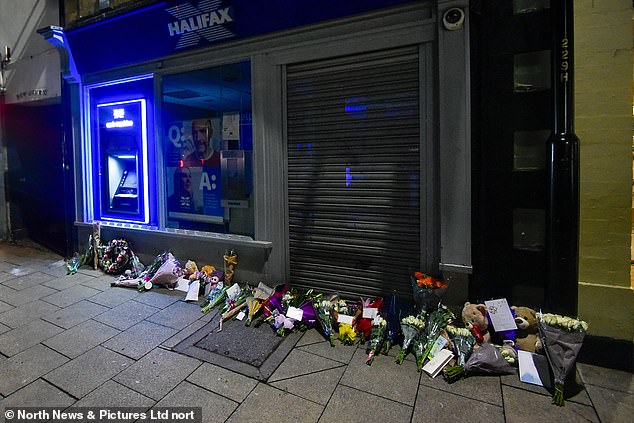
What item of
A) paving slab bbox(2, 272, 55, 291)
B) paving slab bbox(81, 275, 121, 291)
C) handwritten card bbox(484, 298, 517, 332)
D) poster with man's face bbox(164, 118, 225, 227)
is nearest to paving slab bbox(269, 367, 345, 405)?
handwritten card bbox(484, 298, 517, 332)

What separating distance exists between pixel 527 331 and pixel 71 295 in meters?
6.24

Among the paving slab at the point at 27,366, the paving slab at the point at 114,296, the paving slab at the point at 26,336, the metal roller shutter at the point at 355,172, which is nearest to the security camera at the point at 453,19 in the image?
the metal roller shutter at the point at 355,172

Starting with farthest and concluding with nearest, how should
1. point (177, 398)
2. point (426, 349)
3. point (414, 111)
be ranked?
point (414, 111) → point (426, 349) → point (177, 398)

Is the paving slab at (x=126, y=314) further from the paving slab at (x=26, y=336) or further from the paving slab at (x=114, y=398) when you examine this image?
the paving slab at (x=114, y=398)

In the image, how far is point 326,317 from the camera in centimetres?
413

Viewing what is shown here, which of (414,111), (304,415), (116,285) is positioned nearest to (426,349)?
(304,415)

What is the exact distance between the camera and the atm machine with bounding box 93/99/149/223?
662cm

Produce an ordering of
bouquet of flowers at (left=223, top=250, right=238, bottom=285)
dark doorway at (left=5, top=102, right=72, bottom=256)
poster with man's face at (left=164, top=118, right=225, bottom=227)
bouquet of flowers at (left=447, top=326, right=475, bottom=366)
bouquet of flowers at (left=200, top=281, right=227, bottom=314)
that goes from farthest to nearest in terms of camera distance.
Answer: dark doorway at (left=5, top=102, right=72, bottom=256) < poster with man's face at (left=164, top=118, right=225, bottom=227) < bouquet of flowers at (left=223, top=250, right=238, bottom=285) < bouquet of flowers at (left=200, top=281, right=227, bottom=314) < bouquet of flowers at (left=447, top=326, right=475, bottom=366)

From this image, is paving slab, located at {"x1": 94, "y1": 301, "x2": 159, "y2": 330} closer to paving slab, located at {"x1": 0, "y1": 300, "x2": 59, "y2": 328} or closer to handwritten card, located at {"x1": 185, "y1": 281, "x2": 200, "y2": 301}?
handwritten card, located at {"x1": 185, "y1": 281, "x2": 200, "y2": 301}

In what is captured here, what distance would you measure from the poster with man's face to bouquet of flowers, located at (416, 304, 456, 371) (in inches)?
144

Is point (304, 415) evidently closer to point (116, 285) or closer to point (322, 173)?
point (322, 173)

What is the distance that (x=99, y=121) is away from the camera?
285 inches

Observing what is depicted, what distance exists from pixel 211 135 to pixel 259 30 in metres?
1.84

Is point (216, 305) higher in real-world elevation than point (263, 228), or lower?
lower
